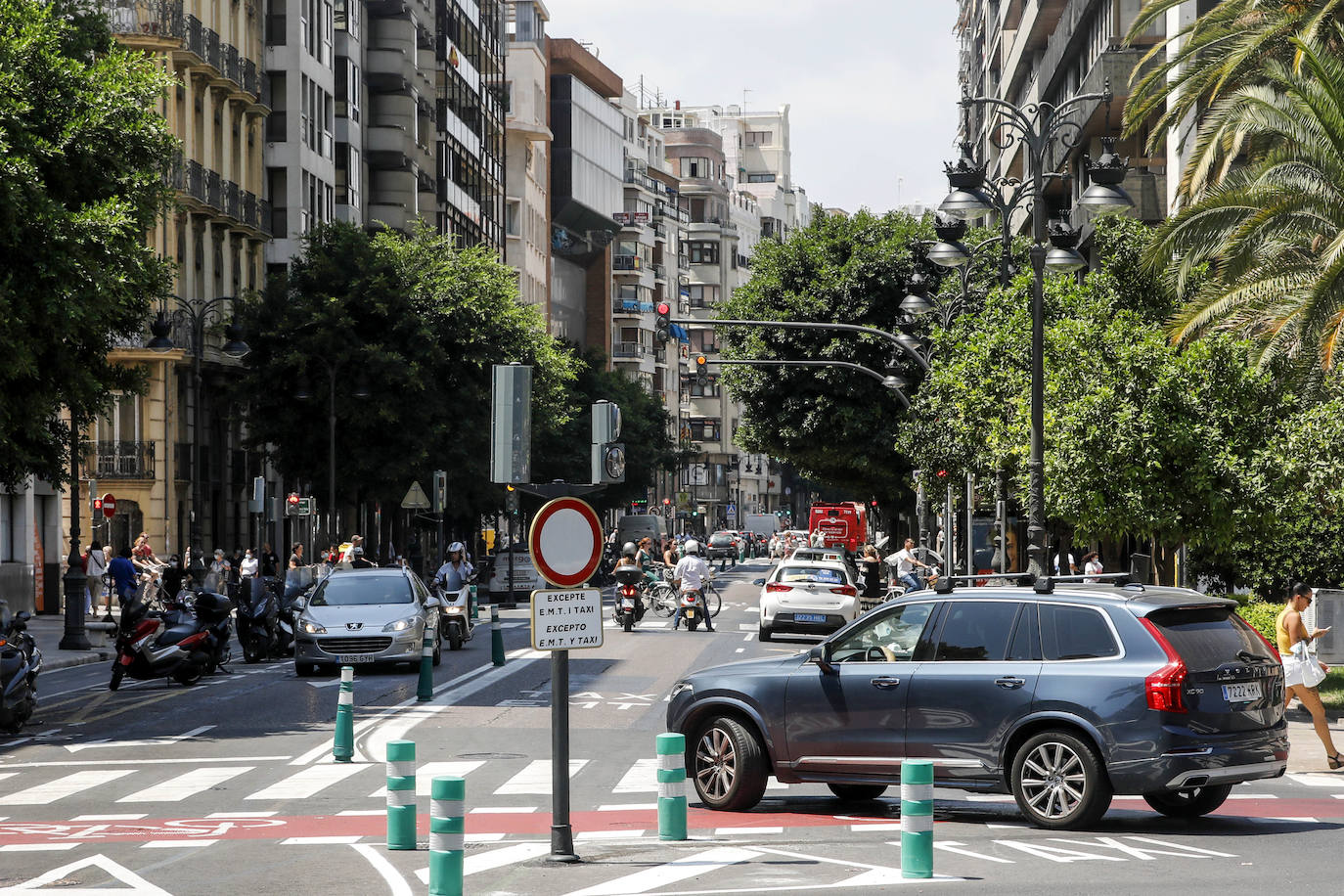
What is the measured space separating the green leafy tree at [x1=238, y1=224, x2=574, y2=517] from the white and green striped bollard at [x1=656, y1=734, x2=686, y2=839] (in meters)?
43.4

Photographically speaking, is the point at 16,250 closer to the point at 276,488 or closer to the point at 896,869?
the point at 896,869

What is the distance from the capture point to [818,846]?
12227 millimetres

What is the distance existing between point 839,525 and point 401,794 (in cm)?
8060

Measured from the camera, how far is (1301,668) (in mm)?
17625

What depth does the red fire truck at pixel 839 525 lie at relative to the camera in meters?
91.1

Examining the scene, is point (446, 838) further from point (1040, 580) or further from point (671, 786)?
point (1040, 580)

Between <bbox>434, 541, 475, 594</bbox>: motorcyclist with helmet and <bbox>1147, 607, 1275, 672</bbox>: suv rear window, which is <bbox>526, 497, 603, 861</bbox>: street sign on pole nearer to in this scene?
<bbox>1147, 607, 1275, 672</bbox>: suv rear window

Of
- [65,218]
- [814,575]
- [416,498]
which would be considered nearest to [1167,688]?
[65,218]

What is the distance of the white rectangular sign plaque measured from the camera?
A: 11391 millimetres

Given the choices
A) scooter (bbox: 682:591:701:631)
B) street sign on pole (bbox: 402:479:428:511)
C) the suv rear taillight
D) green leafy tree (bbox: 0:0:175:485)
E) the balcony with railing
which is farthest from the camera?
the balcony with railing

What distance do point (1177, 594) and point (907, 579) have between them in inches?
1140

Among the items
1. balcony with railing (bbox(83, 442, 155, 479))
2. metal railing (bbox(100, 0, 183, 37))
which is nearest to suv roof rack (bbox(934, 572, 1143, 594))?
balcony with railing (bbox(83, 442, 155, 479))

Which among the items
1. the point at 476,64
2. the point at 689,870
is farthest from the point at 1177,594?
the point at 476,64

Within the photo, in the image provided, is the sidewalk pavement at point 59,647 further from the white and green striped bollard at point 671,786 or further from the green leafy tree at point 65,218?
the white and green striped bollard at point 671,786
